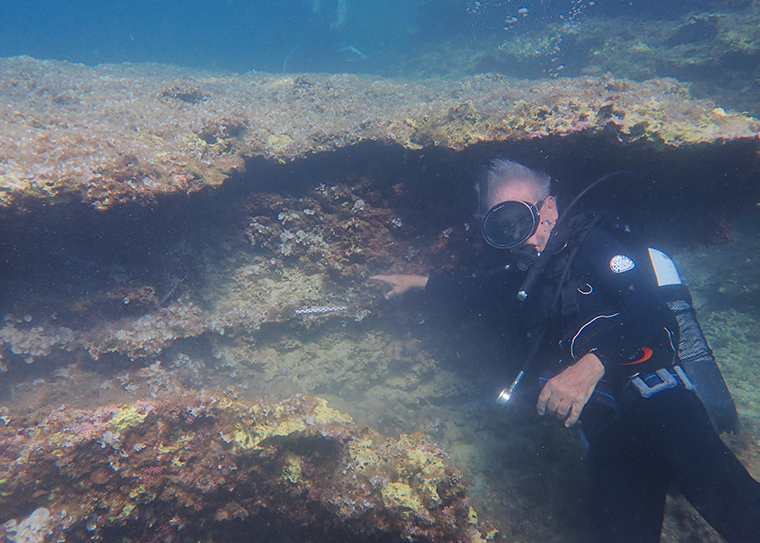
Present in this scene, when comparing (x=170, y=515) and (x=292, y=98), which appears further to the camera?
(x=292, y=98)

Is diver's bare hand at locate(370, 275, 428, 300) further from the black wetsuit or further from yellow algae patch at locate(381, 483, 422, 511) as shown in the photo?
yellow algae patch at locate(381, 483, 422, 511)

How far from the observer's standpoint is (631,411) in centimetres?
271

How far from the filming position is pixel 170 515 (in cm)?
249

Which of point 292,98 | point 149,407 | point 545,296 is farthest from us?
point 292,98

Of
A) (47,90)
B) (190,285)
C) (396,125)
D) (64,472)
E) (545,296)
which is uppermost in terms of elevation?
(47,90)

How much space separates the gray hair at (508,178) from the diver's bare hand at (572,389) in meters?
1.74

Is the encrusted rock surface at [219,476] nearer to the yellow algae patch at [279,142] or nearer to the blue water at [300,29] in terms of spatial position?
the yellow algae patch at [279,142]

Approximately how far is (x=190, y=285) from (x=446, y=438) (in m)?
3.66

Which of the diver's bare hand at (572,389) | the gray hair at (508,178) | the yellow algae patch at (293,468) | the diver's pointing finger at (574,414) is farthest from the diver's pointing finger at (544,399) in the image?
the yellow algae patch at (293,468)

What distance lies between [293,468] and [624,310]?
9.94 ft

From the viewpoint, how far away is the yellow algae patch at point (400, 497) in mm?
2422

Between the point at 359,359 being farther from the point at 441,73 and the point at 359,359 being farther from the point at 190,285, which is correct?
the point at 441,73

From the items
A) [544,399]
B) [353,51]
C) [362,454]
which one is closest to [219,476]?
[362,454]

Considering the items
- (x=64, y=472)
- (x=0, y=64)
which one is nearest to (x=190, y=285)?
(x=64, y=472)
